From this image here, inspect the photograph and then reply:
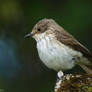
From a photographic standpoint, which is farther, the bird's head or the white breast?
the bird's head

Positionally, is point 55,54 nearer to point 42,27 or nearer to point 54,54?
point 54,54

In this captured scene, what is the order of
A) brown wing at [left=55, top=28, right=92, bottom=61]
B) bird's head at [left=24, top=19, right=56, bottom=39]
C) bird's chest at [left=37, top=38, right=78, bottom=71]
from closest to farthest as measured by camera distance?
bird's chest at [left=37, top=38, right=78, bottom=71], brown wing at [left=55, top=28, right=92, bottom=61], bird's head at [left=24, top=19, right=56, bottom=39]

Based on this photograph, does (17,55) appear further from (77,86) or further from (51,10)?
(77,86)

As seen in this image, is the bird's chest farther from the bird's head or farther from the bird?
the bird's head

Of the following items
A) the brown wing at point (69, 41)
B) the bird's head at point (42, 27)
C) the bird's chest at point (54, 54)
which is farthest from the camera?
the bird's head at point (42, 27)

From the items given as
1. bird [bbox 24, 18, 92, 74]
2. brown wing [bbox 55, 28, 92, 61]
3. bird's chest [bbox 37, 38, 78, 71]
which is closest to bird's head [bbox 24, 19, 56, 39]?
bird [bbox 24, 18, 92, 74]

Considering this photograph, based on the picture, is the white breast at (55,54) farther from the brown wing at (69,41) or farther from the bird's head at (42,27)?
the bird's head at (42,27)

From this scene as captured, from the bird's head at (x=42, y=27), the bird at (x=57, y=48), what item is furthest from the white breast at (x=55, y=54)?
the bird's head at (x=42, y=27)

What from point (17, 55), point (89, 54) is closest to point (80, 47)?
point (89, 54)

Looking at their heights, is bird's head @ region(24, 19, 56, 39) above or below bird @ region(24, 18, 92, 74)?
above
